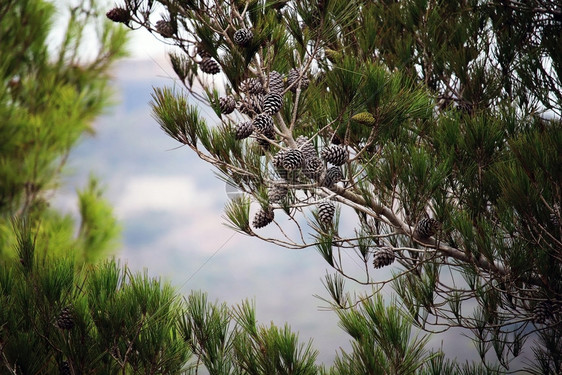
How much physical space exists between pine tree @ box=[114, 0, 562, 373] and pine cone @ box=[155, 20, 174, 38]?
0.09ft

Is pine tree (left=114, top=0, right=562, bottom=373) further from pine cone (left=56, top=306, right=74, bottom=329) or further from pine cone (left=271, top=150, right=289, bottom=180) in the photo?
pine cone (left=56, top=306, right=74, bottom=329)

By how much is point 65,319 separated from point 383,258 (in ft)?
2.00

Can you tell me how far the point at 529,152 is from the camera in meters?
0.94

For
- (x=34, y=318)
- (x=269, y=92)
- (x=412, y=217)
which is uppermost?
(x=269, y=92)

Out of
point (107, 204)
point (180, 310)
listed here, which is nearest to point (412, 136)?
point (180, 310)

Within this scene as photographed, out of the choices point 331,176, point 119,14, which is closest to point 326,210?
point 331,176

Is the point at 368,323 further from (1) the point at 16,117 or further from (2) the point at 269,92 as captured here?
(1) the point at 16,117

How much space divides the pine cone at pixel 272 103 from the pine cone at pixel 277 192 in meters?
0.14

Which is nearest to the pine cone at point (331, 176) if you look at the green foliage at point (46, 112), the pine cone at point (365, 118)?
the pine cone at point (365, 118)

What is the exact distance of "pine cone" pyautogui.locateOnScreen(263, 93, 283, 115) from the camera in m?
0.99

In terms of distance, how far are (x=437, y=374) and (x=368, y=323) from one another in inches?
8.8

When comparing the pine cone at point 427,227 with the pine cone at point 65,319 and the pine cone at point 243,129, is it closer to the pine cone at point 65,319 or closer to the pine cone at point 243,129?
the pine cone at point 243,129

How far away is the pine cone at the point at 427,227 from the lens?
1.13 metres

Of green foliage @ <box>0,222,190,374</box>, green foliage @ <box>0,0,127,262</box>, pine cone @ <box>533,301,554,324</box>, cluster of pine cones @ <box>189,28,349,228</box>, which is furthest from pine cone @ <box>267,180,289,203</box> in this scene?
green foliage @ <box>0,0,127,262</box>
